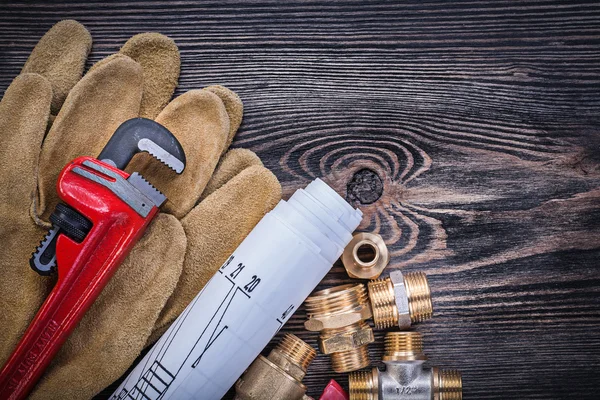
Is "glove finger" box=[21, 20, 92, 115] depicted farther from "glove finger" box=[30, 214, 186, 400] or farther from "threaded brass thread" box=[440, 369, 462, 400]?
"threaded brass thread" box=[440, 369, 462, 400]

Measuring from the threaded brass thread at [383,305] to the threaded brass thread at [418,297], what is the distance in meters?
0.03

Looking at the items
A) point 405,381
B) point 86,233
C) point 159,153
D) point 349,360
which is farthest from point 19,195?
point 405,381

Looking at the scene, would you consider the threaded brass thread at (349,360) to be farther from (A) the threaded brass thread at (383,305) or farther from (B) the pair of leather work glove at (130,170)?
(B) the pair of leather work glove at (130,170)

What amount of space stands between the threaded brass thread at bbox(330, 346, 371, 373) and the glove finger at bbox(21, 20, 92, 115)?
2.37 feet

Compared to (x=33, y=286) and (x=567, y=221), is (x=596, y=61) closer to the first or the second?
(x=567, y=221)

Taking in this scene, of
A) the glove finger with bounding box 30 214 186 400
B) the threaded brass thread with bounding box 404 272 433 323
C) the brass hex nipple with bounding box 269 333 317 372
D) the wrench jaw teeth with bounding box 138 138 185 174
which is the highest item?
the threaded brass thread with bounding box 404 272 433 323

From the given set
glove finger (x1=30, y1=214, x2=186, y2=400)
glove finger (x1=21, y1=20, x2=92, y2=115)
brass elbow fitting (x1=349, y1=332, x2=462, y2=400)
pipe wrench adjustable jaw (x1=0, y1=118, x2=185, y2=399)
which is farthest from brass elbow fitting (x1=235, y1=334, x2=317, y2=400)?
glove finger (x1=21, y1=20, x2=92, y2=115)

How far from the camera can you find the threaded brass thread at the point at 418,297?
1.06m

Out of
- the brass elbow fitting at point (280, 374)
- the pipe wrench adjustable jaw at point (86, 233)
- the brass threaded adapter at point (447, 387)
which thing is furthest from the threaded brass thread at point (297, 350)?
the pipe wrench adjustable jaw at point (86, 233)

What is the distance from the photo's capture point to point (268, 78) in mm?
1140

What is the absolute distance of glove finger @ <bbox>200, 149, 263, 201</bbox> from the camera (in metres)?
1.11

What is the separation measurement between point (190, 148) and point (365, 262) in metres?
0.41

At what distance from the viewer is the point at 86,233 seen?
0.96 m

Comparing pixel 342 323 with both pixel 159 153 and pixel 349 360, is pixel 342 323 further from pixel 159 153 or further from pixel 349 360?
pixel 159 153
